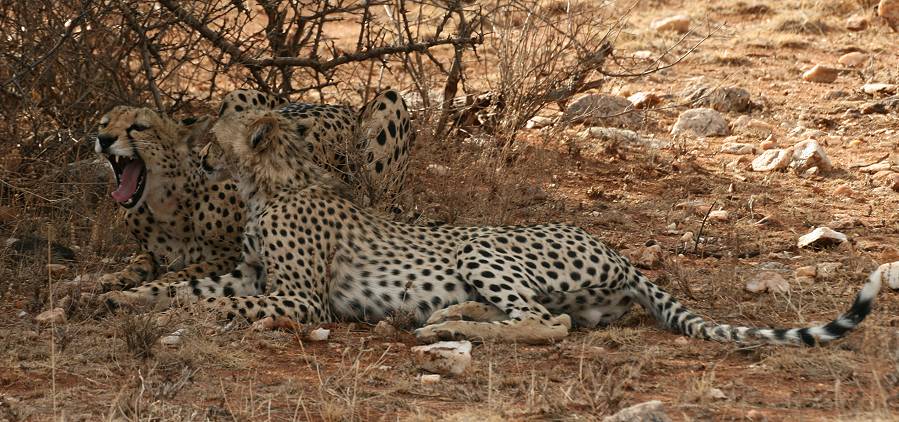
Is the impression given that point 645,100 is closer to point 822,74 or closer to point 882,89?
point 822,74

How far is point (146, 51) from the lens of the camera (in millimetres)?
6613

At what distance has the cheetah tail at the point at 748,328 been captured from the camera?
450cm

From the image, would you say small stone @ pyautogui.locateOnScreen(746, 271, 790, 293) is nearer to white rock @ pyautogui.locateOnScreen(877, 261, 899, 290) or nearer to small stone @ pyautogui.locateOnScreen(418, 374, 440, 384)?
white rock @ pyautogui.locateOnScreen(877, 261, 899, 290)

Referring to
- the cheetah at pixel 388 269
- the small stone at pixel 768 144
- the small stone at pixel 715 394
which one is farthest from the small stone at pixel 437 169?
the small stone at pixel 715 394

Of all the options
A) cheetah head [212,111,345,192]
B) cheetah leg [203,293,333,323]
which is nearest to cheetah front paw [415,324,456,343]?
cheetah leg [203,293,333,323]

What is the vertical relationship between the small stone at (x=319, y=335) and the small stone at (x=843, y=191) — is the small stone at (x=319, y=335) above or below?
below

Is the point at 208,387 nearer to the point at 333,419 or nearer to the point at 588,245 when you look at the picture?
the point at 333,419

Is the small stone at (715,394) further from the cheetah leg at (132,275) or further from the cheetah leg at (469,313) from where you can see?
the cheetah leg at (132,275)

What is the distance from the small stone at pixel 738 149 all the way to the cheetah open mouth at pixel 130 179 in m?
4.39

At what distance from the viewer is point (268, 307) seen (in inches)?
206

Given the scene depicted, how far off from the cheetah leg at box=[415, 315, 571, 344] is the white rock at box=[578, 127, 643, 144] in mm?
3847

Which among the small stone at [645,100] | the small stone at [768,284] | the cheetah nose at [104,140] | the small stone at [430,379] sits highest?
→ the small stone at [645,100]

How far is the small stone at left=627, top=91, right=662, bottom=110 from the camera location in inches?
376

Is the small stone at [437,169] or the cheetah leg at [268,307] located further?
the small stone at [437,169]
